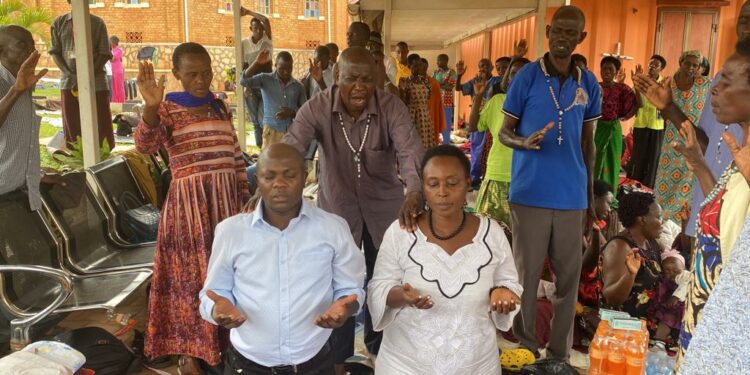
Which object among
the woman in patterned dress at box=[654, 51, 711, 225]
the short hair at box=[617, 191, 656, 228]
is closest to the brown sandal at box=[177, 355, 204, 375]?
the short hair at box=[617, 191, 656, 228]

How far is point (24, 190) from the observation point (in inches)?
143

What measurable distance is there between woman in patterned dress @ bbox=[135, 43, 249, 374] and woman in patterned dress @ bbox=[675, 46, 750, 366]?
2.36m

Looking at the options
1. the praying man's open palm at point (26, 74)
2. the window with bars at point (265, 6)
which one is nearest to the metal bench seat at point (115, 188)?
the praying man's open palm at point (26, 74)

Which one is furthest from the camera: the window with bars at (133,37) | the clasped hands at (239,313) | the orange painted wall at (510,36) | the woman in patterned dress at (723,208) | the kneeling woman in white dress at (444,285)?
the window with bars at (133,37)

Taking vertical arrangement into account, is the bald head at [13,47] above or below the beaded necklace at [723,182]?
above

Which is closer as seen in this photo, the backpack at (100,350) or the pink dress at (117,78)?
the backpack at (100,350)

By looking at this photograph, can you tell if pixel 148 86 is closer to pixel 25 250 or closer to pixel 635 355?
pixel 25 250

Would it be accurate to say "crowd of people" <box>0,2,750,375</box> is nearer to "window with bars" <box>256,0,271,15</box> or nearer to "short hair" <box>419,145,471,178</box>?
"short hair" <box>419,145,471,178</box>

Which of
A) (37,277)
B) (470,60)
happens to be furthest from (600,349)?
(470,60)

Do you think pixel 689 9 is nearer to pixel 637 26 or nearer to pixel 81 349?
pixel 637 26

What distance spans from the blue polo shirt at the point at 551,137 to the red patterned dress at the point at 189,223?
1.62 meters

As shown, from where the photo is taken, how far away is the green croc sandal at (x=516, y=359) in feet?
11.0

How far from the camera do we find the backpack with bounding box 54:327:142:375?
3.16 m

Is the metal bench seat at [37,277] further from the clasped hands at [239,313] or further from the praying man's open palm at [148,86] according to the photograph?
the clasped hands at [239,313]
